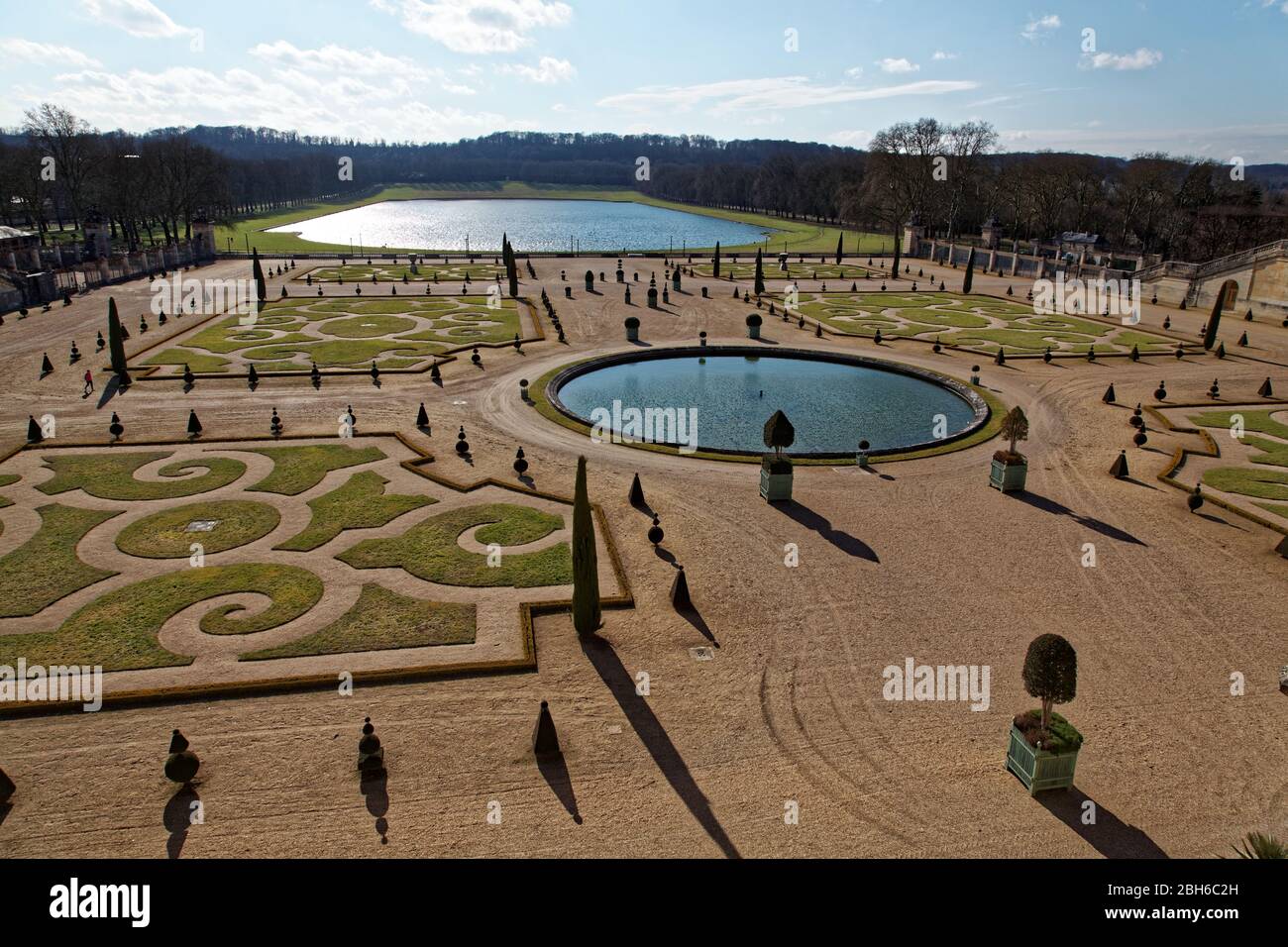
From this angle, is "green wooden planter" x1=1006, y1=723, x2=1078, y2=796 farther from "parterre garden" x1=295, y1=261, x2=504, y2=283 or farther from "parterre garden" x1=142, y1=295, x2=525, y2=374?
"parterre garden" x1=295, y1=261, x2=504, y2=283

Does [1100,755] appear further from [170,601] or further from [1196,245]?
[1196,245]

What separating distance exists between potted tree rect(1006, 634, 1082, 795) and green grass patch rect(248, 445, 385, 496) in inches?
1062

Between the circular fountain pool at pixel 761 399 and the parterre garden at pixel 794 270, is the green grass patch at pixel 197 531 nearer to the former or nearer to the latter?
the circular fountain pool at pixel 761 399

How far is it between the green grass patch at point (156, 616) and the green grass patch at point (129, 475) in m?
8.09

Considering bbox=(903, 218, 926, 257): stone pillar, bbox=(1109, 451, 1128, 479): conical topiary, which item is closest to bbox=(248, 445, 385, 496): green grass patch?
bbox=(1109, 451, 1128, 479): conical topiary

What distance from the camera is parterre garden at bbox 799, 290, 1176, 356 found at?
200 ft

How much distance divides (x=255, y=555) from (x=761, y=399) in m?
30.0

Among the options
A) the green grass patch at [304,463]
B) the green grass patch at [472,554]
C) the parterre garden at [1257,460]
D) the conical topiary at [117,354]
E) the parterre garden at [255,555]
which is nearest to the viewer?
the parterre garden at [255,555]

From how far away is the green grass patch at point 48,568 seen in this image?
2355cm

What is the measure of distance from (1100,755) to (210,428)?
129ft

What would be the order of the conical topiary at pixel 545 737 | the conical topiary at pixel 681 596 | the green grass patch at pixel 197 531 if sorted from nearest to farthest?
1. the conical topiary at pixel 545 737
2. the conical topiary at pixel 681 596
3. the green grass patch at pixel 197 531

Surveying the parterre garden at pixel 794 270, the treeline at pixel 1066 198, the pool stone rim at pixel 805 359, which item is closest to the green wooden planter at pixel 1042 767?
the pool stone rim at pixel 805 359

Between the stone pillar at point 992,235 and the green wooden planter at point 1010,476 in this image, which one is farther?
the stone pillar at point 992,235

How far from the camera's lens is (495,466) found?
35031 millimetres
